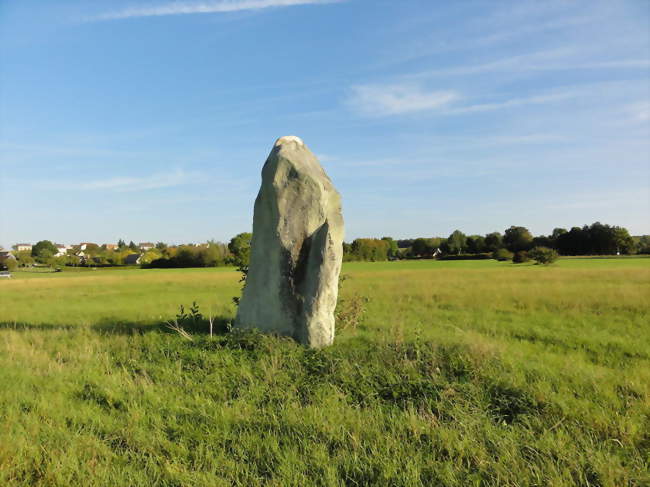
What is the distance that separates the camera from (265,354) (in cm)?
867

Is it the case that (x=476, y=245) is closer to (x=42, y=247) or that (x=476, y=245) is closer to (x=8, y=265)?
(x=8, y=265)

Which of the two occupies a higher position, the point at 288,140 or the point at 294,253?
the point at 288,140

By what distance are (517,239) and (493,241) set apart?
220 inches

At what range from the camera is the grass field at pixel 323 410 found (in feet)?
15.7

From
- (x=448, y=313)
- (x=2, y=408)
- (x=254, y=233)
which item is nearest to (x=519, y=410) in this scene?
(x=254, y=233)

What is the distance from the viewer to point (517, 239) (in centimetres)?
9369

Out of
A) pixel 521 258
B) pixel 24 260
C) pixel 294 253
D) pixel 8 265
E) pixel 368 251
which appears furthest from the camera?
pixel 24 260

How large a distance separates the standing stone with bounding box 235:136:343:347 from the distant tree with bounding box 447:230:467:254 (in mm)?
97665

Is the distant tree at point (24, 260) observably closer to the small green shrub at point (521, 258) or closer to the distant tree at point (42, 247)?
the distant tree at point (42, 247)

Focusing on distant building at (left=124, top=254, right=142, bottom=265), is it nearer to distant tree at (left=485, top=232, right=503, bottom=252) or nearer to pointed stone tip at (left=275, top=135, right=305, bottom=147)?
distant tree at (left=485, top=232, right=503, bottom=252)

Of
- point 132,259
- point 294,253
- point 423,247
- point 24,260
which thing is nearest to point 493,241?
point 423,247

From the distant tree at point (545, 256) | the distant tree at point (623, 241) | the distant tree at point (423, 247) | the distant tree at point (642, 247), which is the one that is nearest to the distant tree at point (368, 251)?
the distant tree at point (423, 247)

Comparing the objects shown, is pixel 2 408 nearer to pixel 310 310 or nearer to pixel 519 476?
pixel 310 310

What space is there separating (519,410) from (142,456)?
16.6 ft
